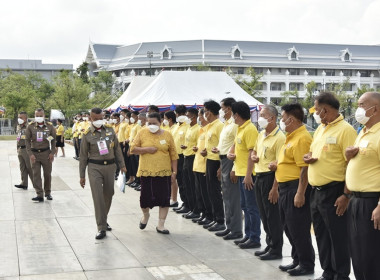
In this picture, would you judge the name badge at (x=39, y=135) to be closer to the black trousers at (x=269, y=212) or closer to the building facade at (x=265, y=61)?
Answer: the black trousers at (x=269, y=212)

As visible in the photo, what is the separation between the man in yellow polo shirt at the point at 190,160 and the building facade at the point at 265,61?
3263 inches

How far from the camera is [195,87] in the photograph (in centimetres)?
2405

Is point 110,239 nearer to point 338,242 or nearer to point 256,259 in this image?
point 256,259

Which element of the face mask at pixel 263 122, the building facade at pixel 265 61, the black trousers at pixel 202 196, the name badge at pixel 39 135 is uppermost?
the building facade at pixel 265 61

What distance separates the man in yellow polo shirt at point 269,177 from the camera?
7.43 metres

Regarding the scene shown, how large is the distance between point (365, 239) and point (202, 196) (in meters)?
4.97

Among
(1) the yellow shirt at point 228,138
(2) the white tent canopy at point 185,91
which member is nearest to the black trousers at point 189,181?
(1) the yellow shirt at point 228,138

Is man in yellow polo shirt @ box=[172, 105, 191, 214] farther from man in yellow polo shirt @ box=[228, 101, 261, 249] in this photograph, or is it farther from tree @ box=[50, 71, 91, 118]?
tree @ box=[50, 71, 91, 118]

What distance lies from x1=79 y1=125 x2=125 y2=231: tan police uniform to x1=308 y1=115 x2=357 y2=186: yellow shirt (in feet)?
13.5

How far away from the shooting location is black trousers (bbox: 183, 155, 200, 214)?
428 inches

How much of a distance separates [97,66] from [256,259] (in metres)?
102

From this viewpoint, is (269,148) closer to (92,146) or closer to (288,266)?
(288,266)

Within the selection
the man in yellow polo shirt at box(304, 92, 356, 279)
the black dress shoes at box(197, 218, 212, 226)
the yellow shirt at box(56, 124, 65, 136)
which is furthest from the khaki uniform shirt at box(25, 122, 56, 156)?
the yellow shirt at box(56, 124, 65, 136)

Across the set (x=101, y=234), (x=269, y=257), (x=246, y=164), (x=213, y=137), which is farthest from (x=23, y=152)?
(x=269, y=257)
